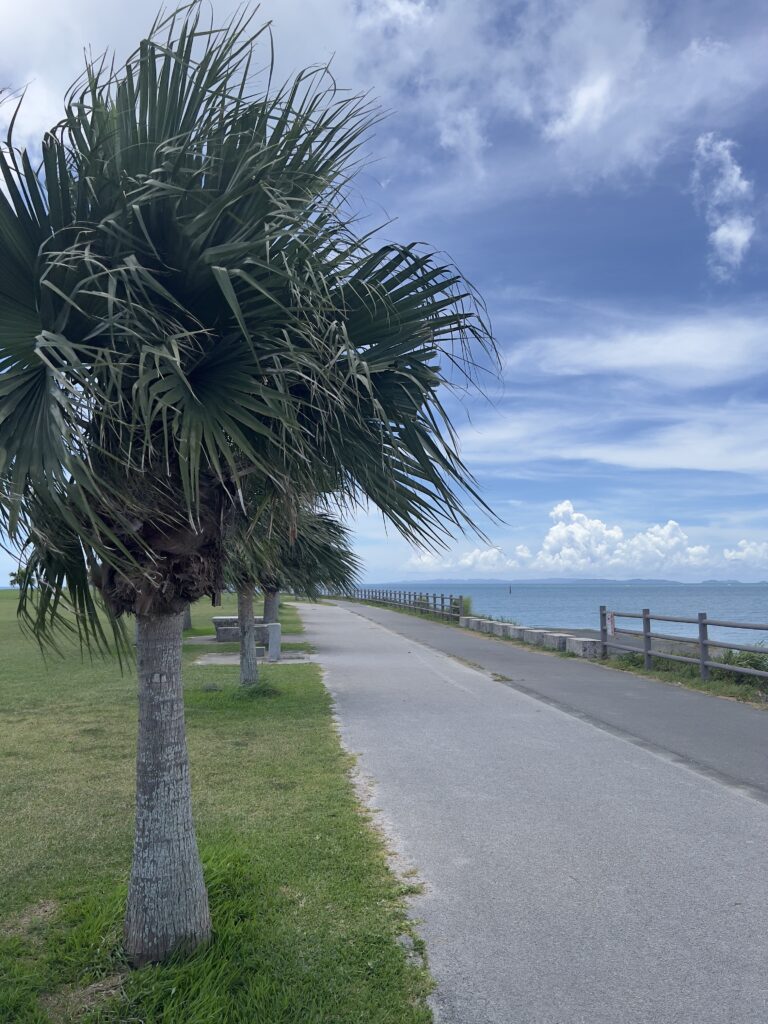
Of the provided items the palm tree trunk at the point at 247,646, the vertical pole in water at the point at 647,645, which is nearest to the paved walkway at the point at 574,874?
the palm tree trunk at the point at 247,646

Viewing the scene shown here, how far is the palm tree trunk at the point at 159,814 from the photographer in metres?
3.63

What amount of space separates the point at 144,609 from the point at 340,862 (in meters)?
2.29

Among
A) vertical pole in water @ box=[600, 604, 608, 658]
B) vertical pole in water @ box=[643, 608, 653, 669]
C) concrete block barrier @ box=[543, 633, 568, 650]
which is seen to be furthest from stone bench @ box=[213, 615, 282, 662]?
vertical pole in water @ box=[643, 608, 653, 669]

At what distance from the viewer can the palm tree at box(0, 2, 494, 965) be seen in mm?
2975

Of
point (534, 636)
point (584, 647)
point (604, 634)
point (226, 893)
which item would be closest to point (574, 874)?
point (226, 893)

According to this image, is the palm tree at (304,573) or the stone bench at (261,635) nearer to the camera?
the palm tree at (304,573)

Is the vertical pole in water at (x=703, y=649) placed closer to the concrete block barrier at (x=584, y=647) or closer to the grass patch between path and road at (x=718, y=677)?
the grass patch between path and road at (x=718, y=677)

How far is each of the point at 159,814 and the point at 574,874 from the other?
7.95 ft

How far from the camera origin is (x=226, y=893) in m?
4.31

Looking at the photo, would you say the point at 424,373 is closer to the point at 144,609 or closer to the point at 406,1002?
the point at 144,609

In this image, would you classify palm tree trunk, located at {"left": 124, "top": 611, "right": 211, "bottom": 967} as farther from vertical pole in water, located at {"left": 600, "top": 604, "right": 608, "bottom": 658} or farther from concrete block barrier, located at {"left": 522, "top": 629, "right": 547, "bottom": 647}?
concrete block barrier, located at {"left": 522, "top": 629, "right": 547, "bottom": 647}

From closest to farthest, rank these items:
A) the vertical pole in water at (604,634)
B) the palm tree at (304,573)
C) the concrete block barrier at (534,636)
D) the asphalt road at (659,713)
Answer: the asphalt road at (659,713), the palm tree at (304,573), the vertical pole in water at (604,634), the concrete block barrier at (534,636)

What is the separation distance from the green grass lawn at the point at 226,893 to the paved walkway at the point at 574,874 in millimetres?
307

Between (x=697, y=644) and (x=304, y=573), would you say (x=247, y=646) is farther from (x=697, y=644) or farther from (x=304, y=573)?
(x=697, y=644)
